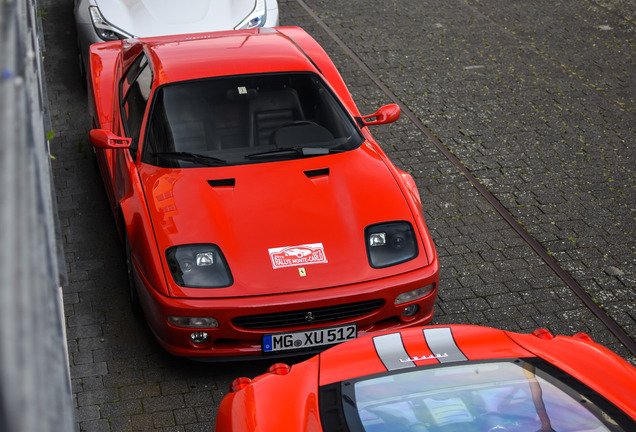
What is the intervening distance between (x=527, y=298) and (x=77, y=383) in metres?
3.11

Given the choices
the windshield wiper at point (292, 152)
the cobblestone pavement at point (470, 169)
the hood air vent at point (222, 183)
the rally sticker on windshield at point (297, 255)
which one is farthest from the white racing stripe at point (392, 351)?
the windshield wiper at point (292, 152)

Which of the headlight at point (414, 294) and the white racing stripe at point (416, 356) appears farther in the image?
the headlight at point (414, 294)

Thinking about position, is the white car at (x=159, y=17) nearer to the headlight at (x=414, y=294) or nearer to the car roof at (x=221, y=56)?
the car roof at (x=221, y=56)

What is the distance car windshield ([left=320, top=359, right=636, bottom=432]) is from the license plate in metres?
1.52

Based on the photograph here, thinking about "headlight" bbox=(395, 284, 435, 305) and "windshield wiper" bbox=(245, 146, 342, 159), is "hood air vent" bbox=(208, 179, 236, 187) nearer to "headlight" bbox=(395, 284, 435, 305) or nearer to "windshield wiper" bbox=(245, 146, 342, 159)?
"windshield wiper" bbox=(245, 146, 342, 159)

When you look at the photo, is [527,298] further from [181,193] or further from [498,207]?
[181,193]

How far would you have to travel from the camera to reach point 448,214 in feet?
22.8

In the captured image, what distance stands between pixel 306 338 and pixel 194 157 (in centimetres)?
151

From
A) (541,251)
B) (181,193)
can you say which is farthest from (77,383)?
(541,251)

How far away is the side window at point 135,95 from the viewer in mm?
5895

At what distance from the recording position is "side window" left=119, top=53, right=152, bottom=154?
5.89 m

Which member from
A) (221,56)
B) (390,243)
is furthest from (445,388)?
(221,56)

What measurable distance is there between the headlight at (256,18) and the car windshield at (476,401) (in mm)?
6036

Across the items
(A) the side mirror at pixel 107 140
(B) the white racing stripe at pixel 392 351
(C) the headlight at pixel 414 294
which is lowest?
(C) the headlight at pixel 414 294
